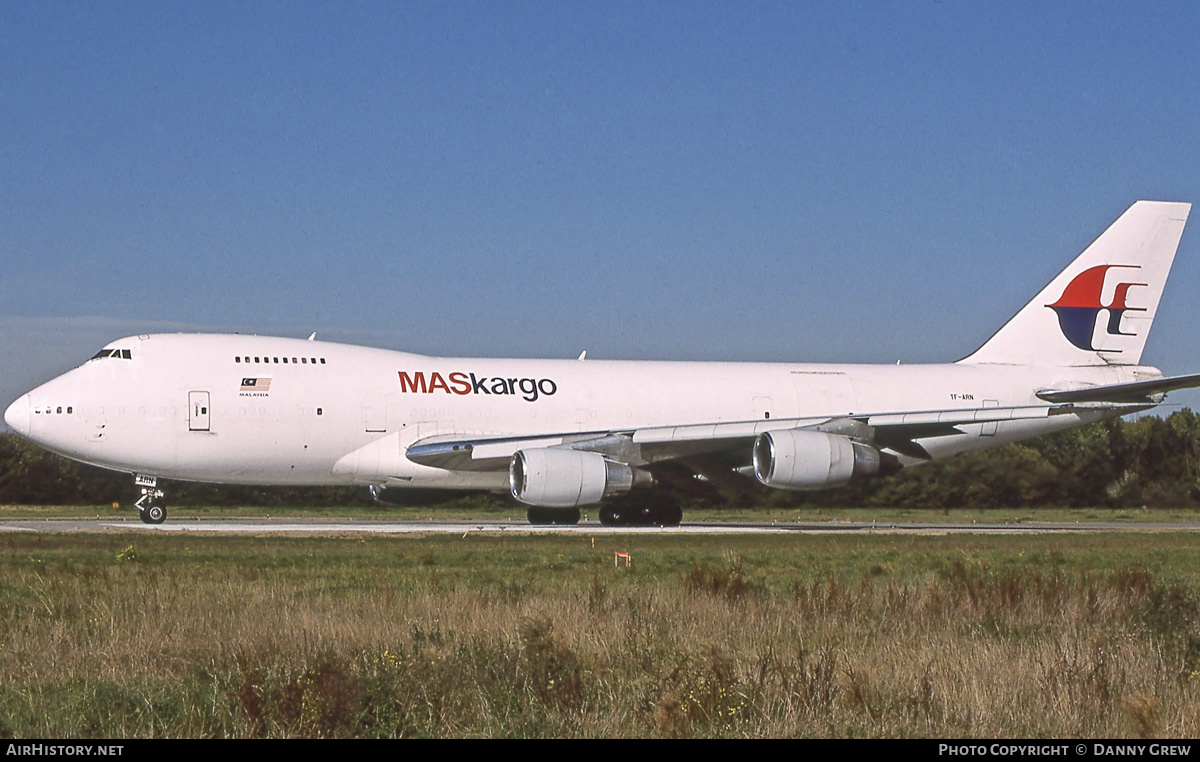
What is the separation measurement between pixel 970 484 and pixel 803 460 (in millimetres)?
9571

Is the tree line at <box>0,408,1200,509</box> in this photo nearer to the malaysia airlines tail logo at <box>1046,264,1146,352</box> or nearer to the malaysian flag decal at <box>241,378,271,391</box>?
the malaysia airlines tail logo at <box>1046,264,1146,352</box>

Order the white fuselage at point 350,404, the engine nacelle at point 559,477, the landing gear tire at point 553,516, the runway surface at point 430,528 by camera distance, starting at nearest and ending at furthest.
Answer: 1. the runway surface at point 430,528
2. the engine nacelle at point 559,477
3. the white fuselage at point 350,404
4. the landing gear tire at point 553,516

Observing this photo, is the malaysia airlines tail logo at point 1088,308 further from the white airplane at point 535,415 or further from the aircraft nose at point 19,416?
the aircraft nose at point 19,416

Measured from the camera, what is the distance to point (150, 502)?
31.1 meters

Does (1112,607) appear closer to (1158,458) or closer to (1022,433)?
(1022,433)

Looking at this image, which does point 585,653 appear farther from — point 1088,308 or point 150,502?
point 1088,308

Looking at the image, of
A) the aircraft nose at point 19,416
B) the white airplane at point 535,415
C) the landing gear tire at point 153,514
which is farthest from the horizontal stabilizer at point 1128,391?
the aircraft nose at point 19,416

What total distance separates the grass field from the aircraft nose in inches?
469

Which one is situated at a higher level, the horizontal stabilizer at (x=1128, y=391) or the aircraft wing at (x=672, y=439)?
the horizontal stabilizer at (x=1128, y=391)

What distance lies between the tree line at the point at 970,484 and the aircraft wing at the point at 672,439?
1.43m

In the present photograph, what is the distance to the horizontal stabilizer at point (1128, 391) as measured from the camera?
31.6 meters

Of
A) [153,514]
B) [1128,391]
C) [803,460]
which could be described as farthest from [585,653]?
[1128,391]
